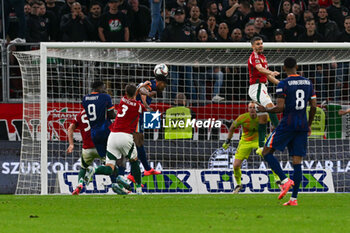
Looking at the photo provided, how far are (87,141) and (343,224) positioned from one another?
8.23 meters

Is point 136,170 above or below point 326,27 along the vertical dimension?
below

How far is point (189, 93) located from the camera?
64.0 ft

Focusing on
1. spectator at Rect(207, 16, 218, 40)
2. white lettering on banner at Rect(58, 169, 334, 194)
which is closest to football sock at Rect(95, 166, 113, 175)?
white lettering on banner at Rect(58, 169, 334, 194)

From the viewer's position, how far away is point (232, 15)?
2231 cm

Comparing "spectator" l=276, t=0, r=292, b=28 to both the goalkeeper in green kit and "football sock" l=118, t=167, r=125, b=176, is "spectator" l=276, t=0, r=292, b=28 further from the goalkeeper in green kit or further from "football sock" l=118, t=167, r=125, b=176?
"football sock" l=118, t=167, r=125, b=176

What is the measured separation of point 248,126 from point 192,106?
1.80 meters

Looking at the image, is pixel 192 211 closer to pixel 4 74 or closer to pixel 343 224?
pixel 343 224

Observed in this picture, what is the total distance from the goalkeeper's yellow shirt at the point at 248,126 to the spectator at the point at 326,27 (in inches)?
166

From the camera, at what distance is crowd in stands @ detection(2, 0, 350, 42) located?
2109cm

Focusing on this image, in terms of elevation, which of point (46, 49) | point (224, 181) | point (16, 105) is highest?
point (46, 49)

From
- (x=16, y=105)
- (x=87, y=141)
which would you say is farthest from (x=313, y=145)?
(x=16, y=105)

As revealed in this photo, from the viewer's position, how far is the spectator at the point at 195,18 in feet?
71.3

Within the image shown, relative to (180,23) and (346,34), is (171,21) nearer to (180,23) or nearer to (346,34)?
(180,23)

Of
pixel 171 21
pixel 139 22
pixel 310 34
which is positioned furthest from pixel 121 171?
pixel 310 34
